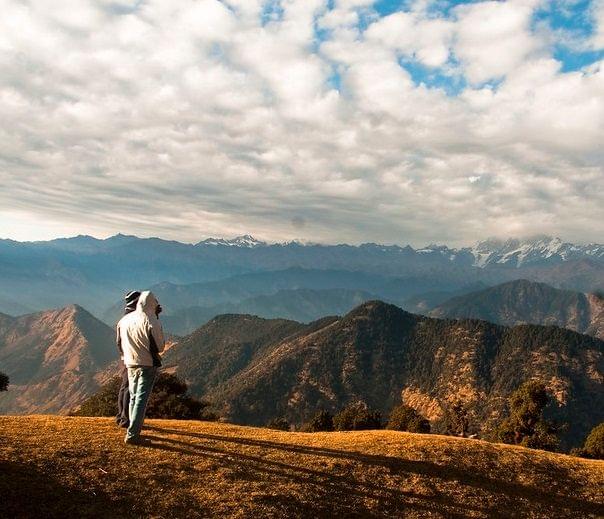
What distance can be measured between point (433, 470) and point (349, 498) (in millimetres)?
4555

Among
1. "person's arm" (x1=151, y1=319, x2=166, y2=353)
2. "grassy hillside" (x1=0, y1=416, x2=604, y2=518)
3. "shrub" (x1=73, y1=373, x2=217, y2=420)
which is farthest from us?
"shrub" (x1=73, y1=373, x2=217, y2=420)

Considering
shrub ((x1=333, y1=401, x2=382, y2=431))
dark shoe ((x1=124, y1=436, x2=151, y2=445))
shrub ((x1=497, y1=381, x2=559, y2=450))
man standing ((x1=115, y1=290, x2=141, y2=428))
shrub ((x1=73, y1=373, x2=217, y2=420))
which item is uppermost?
man standing ((x1=115, y1=290, x2=141, y2=428))

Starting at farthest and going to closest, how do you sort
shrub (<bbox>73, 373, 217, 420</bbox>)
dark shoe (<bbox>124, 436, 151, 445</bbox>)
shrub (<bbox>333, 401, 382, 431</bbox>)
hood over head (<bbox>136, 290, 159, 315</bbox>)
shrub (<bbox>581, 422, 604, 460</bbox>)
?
shrub (<bbox>333, 401, 382, 431</bbox>) < shrub (<bbox>581, 422, 604, 460</bbox>) < shrub (<bbox>73, 373, 217, 420</bbox>) < dark shoe (<bbox>124, 436, 151, 445</bbox>) < hood over head (<bbox>136, 290, 159, 315</bbox>)

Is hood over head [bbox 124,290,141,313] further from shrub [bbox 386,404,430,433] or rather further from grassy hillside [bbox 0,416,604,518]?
shrub [bbox 386,404,430,433]

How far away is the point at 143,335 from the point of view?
1461 cm

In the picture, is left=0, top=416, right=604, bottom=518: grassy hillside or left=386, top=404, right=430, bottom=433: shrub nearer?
left=0, top=416, right=604, bottom=518: grassy hillside

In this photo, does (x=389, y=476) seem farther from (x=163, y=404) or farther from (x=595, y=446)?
(x=595, y=446)

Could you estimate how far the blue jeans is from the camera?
1466 cm

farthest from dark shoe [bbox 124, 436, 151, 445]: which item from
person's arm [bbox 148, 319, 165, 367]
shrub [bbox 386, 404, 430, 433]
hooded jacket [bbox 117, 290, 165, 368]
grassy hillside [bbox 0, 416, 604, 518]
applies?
shrub [bbox 386, 404, 430, 433]

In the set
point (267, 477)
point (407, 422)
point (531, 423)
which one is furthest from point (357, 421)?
point (267, 477)

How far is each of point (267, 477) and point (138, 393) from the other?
478 cm

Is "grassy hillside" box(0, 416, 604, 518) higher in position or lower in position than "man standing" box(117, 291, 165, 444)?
lower

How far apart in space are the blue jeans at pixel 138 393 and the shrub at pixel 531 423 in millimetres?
65595

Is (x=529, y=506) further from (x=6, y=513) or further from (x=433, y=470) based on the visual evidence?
(x=6, y=513)
